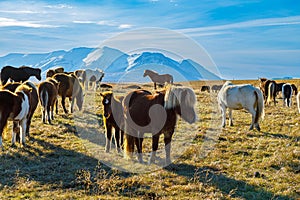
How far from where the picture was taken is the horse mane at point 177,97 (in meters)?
7.59

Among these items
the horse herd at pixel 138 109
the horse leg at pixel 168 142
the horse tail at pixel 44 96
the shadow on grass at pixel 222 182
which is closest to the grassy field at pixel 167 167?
the shadow on grass at pixel 222 182

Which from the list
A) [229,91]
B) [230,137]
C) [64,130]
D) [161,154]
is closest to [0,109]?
[64,130]

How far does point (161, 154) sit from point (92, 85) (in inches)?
690

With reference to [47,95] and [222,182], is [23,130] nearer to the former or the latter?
[47,95]

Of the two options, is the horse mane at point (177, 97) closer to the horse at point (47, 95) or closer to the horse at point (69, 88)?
the horse at point (47, 95)

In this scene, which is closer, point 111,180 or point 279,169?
point 111,180

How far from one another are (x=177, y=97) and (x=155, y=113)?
694 mm

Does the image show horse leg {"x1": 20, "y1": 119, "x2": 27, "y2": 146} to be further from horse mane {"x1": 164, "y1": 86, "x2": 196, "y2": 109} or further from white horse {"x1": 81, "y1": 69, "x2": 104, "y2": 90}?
white horse {"x1": 81, "y1": 69, "x2": 104, "y2": 90}

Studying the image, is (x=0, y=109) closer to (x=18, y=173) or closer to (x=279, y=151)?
(x=18, y=173)

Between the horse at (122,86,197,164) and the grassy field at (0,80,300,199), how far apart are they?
1.83 feet

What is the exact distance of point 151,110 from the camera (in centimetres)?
803

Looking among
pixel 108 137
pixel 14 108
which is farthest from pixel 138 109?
pixel 14 108

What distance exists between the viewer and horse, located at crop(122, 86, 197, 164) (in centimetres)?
766

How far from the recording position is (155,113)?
795cm
